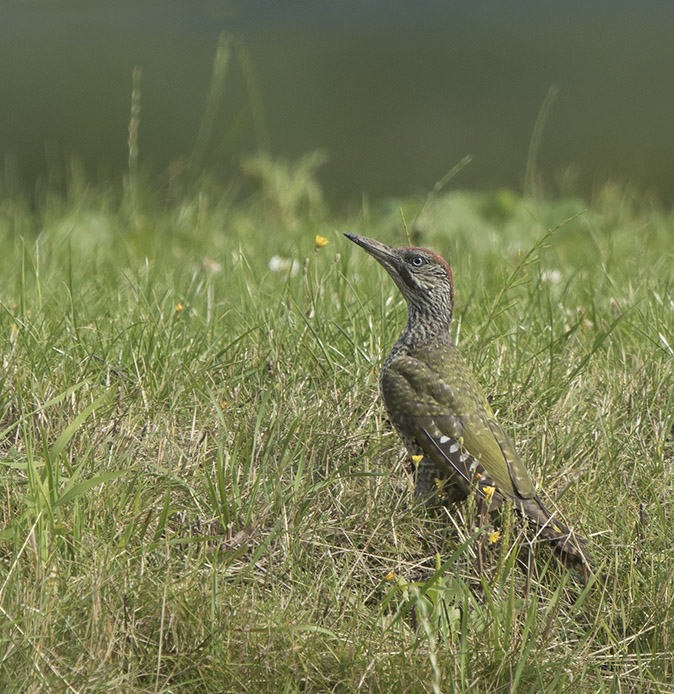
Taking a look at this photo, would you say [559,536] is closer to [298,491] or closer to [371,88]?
[298,491]

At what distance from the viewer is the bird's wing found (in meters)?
3.24

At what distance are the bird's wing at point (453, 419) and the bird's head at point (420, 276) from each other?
25cm

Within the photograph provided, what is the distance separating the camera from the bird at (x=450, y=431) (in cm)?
312

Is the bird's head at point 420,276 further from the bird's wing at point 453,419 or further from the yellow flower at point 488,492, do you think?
the yellow flower at point 488,492

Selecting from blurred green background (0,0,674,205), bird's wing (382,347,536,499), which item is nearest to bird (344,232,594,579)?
bird's wing (382,347,536,499)

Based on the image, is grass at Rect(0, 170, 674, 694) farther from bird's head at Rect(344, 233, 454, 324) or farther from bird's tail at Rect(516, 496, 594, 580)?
bird's head at Rect(344, 233, 454, 324)

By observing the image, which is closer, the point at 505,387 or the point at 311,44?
the point at 505,387

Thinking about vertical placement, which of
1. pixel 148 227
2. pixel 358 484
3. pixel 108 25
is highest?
pixel 358 484

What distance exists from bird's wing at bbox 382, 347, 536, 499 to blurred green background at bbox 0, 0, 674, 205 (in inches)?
213

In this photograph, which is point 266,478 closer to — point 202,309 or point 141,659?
point 141,659

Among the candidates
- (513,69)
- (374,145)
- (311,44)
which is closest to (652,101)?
(513,69)

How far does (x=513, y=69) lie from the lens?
24.0 metres

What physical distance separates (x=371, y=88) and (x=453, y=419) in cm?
2004

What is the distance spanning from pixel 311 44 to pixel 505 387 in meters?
25.6
